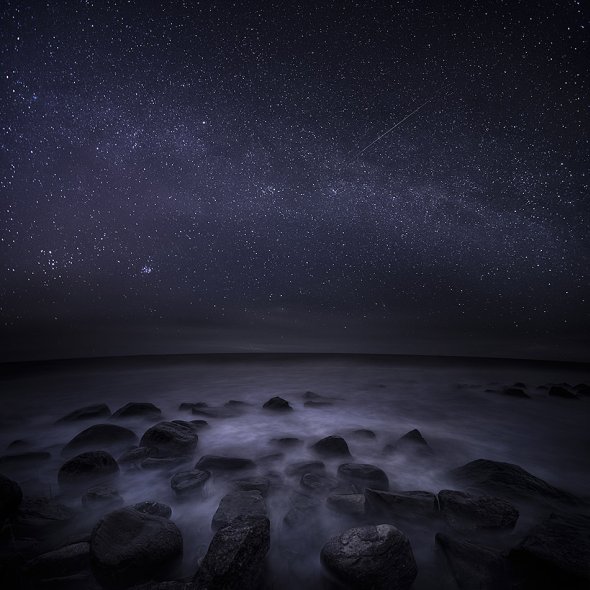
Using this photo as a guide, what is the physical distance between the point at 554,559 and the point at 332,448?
3271 millimetres

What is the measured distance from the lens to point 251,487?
3.87 m

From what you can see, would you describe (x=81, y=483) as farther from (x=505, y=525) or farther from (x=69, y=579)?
(x=505, y=525)

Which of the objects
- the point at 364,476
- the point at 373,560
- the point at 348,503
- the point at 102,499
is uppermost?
the point at 373,560

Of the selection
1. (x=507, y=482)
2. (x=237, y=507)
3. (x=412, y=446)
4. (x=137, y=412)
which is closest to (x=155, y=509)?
(x=237, y=507)

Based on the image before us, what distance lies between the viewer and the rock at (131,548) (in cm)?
221

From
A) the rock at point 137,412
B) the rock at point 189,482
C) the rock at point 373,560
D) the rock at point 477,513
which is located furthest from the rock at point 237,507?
the rock at point 137,412

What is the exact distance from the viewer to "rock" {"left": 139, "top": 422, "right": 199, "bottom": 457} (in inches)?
198

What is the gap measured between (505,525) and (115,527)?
3634 mm

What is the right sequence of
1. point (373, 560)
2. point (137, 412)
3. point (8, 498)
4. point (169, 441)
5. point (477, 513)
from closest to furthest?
point (373, 560)
point (8, 498)
point (477, 513)
point (169, 441)
point (137, 412)

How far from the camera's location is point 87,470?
4078 millimetres

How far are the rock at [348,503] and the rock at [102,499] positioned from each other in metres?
2.46

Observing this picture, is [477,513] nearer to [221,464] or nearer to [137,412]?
[221,464]

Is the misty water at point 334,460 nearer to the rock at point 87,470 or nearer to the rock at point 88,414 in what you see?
the rock at point 87,470

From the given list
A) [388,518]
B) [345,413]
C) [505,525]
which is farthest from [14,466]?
[345,413]
